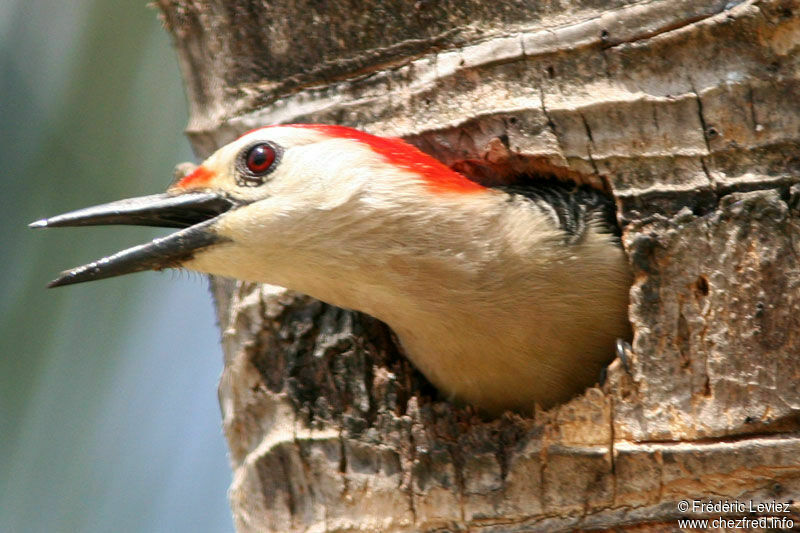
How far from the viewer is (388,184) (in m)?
2.51

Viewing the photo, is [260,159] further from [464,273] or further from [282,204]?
[464,273]

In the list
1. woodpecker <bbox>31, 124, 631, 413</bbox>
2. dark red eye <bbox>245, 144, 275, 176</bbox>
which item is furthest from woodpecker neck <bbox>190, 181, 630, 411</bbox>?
dark red eye <bbox>245, 144, 275, 176</bbox>

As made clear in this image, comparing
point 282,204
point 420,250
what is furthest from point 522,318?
point 282,204

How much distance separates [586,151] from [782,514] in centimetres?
92

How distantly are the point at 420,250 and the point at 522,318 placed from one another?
321 mm

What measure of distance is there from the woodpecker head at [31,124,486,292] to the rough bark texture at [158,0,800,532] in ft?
0.51

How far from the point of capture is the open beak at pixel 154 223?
2484mm

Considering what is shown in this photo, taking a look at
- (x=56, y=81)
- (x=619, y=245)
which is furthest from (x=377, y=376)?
(x=56, y=81)

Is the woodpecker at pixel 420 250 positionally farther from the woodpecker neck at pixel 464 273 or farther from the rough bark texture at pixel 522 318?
the rough bark texture at pixel 522 318

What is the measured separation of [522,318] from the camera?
2.53 m

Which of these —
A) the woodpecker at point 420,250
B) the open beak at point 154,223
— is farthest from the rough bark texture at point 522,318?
the open beak at point 154,223

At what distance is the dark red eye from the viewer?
2.59 meters

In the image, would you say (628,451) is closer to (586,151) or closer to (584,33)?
(586,151)

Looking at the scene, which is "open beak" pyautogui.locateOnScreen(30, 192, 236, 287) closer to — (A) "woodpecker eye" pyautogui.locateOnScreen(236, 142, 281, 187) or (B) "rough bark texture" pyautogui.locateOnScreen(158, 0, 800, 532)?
Result: (A) "woodpecker eye" pyautogui.locateOnScreen(236, 142, 281, 187)
